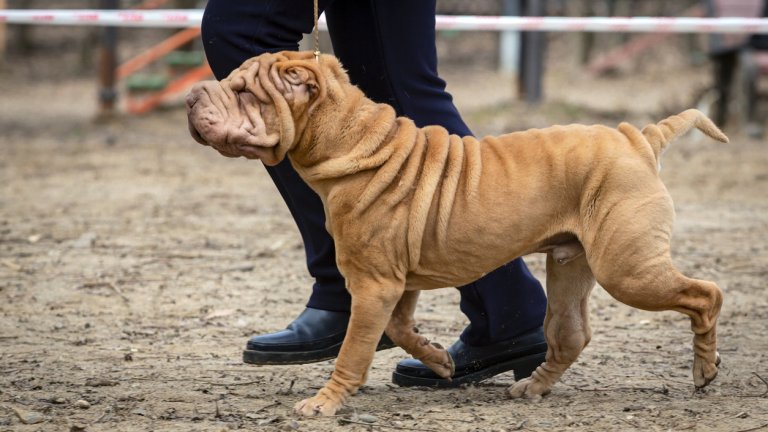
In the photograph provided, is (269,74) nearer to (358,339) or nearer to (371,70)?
(371,70)

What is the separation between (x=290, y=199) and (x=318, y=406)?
79 cm

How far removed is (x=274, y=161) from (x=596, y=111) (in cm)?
1017

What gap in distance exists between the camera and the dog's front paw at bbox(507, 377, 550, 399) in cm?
356

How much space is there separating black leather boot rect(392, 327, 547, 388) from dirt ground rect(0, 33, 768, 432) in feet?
0.15

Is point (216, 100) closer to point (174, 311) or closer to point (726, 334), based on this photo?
point (174, 311)

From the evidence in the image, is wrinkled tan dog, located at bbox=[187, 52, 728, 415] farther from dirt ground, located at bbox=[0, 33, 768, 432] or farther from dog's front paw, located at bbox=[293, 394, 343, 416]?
dirt ground, located at bbox=[0, 33, 768, 432]

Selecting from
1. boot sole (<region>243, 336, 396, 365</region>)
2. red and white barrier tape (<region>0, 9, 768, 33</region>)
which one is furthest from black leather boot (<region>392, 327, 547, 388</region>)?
red and white barrier tape (<region>0, 9, 768, 33</region>)

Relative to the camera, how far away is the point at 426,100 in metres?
3.62

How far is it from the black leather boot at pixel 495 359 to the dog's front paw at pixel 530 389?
0.46ft

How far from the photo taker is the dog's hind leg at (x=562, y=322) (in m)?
3.49

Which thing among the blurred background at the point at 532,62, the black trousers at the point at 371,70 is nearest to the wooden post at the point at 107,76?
the blurred background at the point at 532,62

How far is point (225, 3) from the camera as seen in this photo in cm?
338

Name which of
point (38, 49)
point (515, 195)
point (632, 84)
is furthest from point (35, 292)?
point (38, 49)

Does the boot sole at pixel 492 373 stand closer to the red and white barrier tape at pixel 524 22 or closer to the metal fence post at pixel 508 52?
the red and white barrier tape at pixel 524 22
